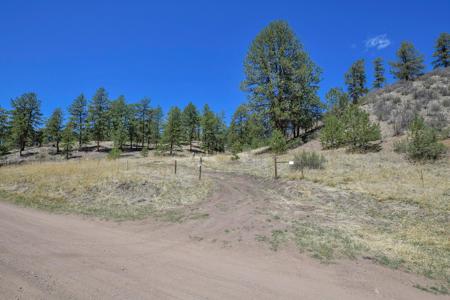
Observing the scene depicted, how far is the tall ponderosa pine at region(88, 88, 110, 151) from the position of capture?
190ft

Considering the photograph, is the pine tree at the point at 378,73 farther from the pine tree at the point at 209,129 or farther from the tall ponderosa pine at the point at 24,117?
the tall ponderosa pine at the point at 24,117

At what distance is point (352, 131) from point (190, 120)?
4573 cm

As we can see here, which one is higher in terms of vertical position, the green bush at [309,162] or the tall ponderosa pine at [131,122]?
the tall ponderosa pine at [131,122]

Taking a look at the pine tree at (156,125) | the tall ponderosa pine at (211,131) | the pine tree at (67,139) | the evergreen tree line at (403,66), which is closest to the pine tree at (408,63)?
the evergreen tree line at (403,66)

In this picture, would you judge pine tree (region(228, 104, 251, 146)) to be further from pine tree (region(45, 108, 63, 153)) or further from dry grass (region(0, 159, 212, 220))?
dry grass (region(0, 159, 212, 220))

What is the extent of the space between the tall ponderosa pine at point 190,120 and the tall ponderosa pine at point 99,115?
1757 centimetres

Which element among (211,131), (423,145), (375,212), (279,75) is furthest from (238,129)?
(375,212)

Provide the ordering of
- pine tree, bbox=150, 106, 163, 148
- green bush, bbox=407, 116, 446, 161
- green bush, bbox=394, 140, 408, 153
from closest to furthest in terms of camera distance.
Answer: green bush, bbox=407, 116, 446, 161
green bush, bbox=394, 140, 408, 153
pine tree, bbox=150, 106, 163, 148

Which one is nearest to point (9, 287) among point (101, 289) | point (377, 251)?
point (101, 289)

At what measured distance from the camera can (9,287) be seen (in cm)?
448

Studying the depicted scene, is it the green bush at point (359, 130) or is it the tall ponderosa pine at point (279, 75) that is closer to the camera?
the green bush at point (359, 130)

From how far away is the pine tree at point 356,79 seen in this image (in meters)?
61.6

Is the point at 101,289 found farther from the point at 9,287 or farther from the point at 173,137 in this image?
the point at 173,137

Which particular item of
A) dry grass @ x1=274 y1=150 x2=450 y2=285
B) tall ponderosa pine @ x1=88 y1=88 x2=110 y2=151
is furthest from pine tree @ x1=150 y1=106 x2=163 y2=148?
dry grass @ x1=274 y1=150 x2=450 y2=285
